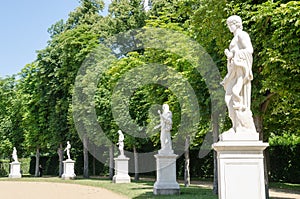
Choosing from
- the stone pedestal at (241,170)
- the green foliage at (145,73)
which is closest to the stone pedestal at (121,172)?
the green foliage at (145,73)

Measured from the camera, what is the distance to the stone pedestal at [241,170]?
716 cm

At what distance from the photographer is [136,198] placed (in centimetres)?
1497

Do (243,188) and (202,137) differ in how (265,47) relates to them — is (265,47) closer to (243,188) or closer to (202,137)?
(243,188)

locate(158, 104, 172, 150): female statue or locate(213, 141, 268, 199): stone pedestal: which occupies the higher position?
locate(158, 104, 172, 150): female statue

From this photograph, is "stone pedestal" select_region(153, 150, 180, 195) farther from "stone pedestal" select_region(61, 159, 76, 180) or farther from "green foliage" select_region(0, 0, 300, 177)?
"stone pedestal" select_region(61, 159, 76, 180)

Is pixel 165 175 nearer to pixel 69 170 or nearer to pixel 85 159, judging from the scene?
pixel 85 159

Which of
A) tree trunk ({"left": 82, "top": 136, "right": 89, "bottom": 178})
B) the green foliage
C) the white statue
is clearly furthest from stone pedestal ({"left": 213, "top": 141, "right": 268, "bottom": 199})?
tree trunk ({"left": 82, "top": 136, "right": 89, "bottom": 178})

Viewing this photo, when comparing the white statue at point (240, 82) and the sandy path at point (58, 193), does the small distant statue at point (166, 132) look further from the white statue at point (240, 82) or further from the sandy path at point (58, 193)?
the white statue at point (240, 82)

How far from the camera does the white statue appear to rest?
7406 millimetres

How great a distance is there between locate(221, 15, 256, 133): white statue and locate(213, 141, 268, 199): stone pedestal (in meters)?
0.33

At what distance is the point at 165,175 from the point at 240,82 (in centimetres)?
932

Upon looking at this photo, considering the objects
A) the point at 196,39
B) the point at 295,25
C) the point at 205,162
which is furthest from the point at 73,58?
the point at 295,25

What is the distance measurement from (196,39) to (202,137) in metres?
8.53

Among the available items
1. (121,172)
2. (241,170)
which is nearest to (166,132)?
(121,172)
